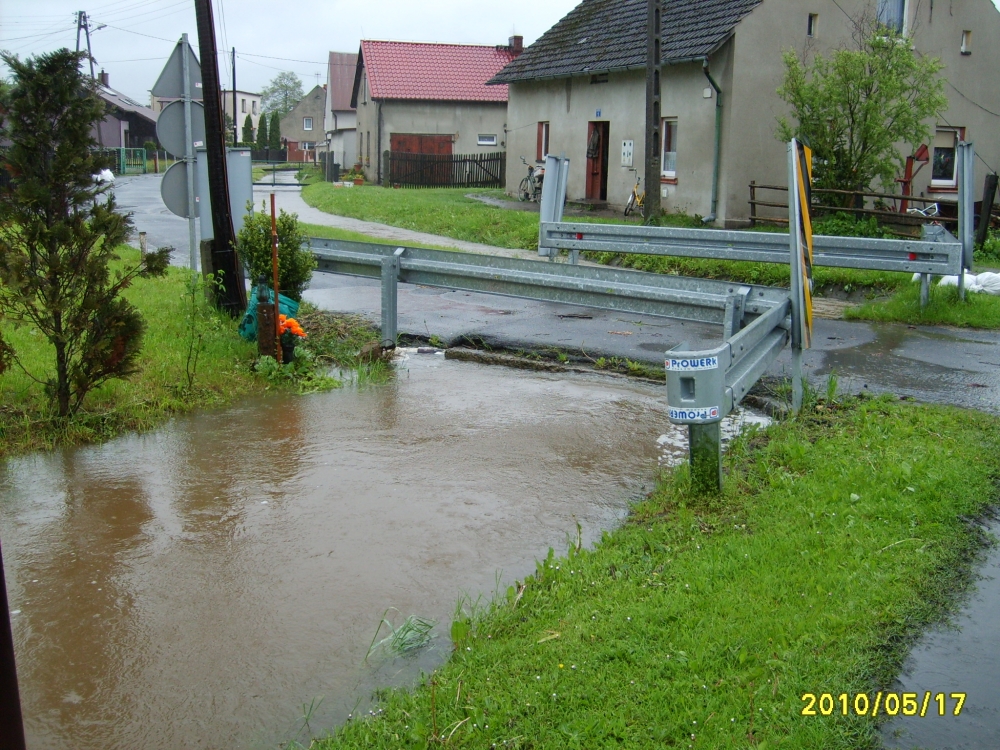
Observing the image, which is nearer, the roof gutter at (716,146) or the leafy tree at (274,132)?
the roof gutter at (716,146)

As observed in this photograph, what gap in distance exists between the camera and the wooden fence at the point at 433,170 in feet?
134

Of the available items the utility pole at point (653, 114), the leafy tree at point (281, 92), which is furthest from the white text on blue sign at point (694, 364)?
the leafy tree at point (281, 92)

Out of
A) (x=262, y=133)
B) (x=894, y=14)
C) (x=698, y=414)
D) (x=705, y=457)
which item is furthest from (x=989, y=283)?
(x=262, y=133)

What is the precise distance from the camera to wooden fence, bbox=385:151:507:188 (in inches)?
1604

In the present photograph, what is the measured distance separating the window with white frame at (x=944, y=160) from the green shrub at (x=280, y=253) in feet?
67.8

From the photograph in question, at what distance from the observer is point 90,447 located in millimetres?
6445

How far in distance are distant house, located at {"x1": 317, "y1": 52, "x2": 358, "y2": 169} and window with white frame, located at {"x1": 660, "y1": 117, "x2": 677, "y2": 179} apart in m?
39.7

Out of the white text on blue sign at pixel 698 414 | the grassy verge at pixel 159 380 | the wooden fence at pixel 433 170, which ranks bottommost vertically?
the grassy verge at pixel 159 380

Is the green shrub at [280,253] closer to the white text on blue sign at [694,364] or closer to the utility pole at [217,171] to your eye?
the utility pole at [217,171]

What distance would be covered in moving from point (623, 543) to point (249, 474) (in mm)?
2443

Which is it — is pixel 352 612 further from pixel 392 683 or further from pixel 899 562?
pixel 899 562

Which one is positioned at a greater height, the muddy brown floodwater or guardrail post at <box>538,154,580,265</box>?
guardrail post at <box>538,154,580,265</box>

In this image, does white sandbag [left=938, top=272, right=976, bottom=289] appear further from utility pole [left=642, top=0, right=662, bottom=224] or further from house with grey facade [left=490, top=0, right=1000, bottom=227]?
house with grey facade [left=490, top=0, right=1000, bottom=227]

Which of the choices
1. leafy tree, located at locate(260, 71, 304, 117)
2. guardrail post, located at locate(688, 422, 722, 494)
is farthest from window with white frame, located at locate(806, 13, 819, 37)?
leafy tree, located at locate(260, 71, 304, 117)
